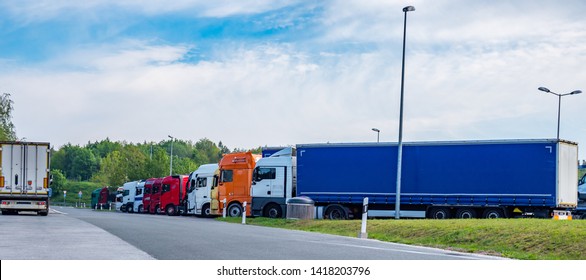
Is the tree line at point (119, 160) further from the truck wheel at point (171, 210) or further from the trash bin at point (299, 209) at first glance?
the trash bin at point (299, 209)

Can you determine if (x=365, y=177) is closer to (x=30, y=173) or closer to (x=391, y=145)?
(x=391, y=145)

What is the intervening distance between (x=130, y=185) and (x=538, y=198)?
42387mm

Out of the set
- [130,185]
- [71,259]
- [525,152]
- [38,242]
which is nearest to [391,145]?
[525,152]

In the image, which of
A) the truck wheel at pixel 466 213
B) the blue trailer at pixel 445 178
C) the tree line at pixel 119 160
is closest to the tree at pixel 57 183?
the tree line at pixel 119 160

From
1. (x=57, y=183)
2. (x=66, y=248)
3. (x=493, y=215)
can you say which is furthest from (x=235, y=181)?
(x=57, y=183)

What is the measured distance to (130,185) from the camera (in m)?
66.4

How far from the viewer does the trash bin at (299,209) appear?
32.6 m

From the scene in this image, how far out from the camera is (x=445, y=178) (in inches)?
1281

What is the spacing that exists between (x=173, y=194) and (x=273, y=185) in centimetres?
1756

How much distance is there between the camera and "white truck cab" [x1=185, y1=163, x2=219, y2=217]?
44.6 metres

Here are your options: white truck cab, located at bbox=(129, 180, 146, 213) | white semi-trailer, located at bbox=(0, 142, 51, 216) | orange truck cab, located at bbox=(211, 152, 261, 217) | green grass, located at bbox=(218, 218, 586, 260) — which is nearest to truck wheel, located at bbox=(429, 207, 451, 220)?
green grass, located at bbox=(218, 218, 586, 260)

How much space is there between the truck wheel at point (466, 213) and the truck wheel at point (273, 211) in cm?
891

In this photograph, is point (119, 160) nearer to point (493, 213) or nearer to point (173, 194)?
point (173, 194)
